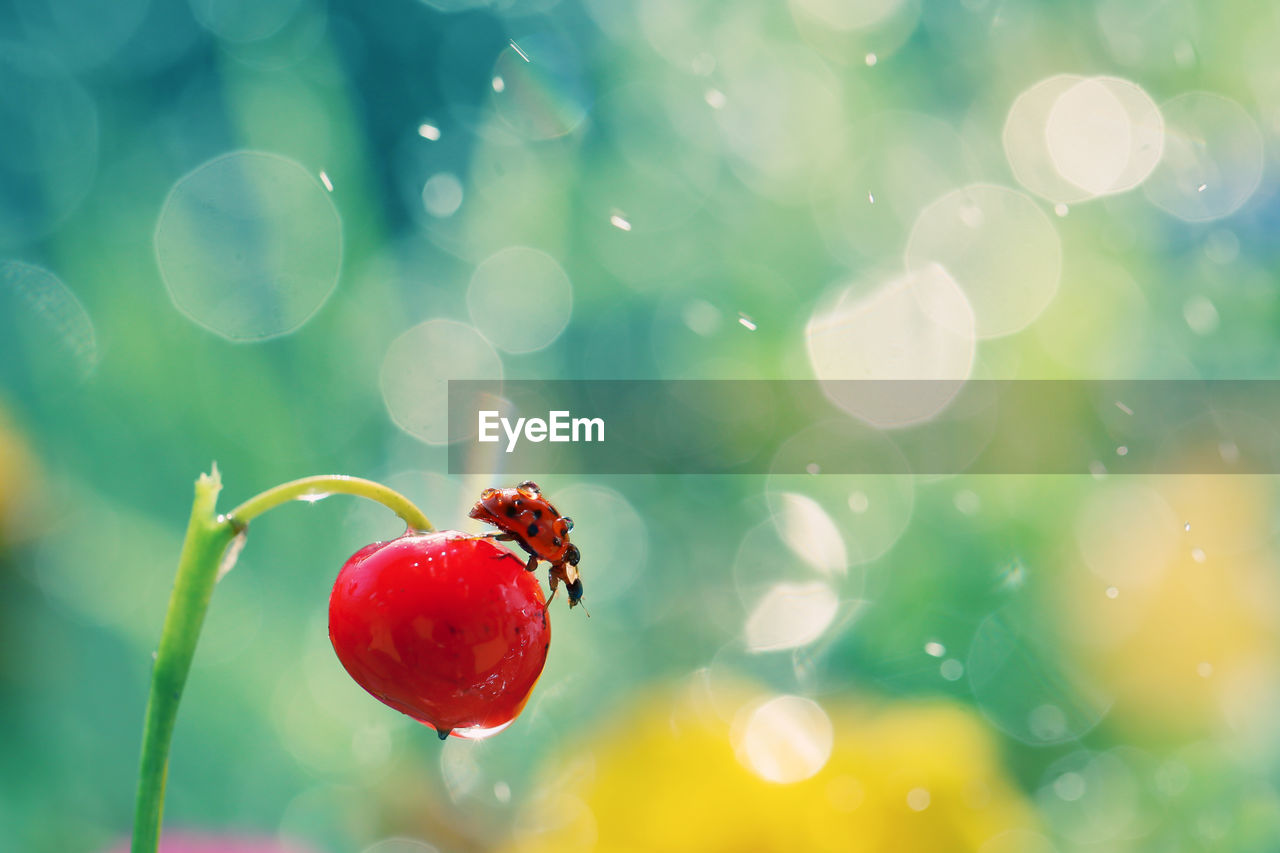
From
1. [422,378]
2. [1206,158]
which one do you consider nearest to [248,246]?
[422,378]

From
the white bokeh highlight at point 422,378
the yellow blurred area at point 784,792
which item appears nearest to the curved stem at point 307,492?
the yellow blurred area at point 784,792

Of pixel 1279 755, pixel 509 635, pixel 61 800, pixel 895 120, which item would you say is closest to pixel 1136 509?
pixel 1279 755

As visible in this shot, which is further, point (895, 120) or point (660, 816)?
point (895, 120)

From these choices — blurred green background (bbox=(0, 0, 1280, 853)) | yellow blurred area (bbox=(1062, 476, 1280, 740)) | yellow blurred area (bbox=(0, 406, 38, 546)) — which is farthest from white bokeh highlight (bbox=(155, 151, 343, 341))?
yellow blurred area (bbox=(1062, 476, 1280, 740))

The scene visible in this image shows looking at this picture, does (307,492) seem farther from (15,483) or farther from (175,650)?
(15,483)

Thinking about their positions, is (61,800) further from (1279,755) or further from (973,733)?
(1279,755)

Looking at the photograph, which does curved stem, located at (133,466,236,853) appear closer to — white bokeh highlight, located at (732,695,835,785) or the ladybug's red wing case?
the ladybug's red wing case
